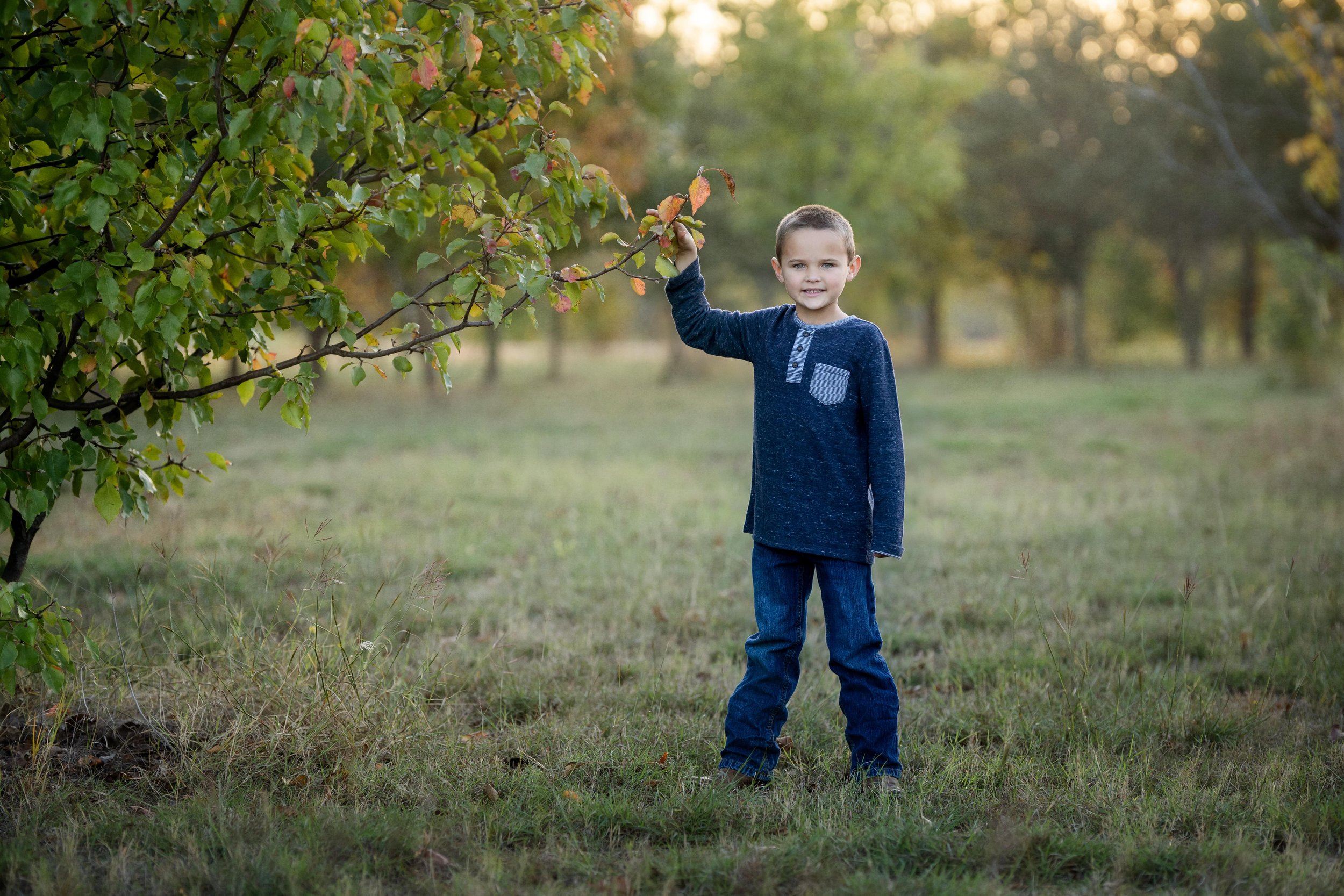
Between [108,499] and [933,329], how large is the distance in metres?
32.5

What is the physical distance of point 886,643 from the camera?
506 cm

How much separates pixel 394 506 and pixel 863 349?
5.72 m

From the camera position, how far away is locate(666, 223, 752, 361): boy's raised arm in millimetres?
3453

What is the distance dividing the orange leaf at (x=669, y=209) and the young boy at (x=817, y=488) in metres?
0.10

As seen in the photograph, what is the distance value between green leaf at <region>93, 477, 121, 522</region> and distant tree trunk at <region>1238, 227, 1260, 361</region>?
3176 centimetres

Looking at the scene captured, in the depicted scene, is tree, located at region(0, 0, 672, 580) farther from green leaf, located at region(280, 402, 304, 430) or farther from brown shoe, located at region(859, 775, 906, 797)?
brown shoe, located at region(859, 775, 906, 797)

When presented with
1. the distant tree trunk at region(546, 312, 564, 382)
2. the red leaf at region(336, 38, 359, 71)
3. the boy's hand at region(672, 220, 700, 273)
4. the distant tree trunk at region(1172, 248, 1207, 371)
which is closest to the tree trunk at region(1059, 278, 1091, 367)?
the distant tree trunk at region(1172, 248, 1207, 371)

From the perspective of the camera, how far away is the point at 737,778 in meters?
3.38

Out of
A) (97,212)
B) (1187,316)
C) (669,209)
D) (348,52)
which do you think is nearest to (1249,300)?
(1187,316)

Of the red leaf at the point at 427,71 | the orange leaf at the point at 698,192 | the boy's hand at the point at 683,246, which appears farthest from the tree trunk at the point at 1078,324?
the red leaf at the point at 427,71

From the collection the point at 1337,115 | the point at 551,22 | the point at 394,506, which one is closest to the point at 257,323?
the point at 551,22

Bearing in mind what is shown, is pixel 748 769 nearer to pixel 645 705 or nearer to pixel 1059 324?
pixel 645 705

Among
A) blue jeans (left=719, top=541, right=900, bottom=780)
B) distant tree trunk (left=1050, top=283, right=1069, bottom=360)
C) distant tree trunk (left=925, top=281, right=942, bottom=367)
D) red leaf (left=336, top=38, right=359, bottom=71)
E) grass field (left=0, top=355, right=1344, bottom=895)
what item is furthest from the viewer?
distant tree trunk (left=925, top=281, right=942, bottom=367)

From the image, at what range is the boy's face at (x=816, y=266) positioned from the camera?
3.27 metres
